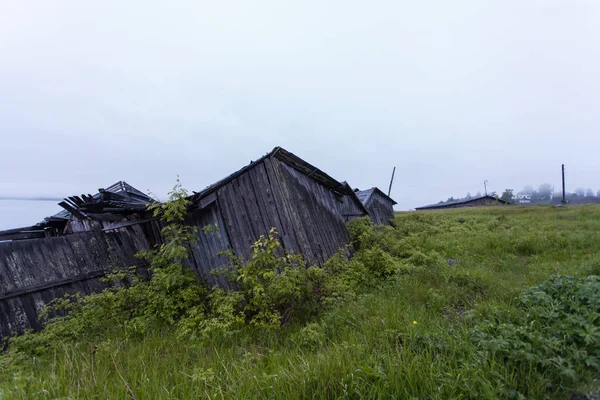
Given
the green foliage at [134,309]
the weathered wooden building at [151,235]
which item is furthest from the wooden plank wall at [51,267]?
the green foliage at [134,309]

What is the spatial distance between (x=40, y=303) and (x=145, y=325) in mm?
2621

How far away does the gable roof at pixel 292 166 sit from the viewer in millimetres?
5516

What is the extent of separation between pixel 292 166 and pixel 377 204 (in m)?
13.2

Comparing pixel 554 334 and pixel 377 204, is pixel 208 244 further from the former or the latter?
pixel 377 204

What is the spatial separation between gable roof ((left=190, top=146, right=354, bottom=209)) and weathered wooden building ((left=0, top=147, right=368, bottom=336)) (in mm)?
29

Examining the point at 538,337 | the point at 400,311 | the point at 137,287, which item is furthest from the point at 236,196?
the point at 538,337

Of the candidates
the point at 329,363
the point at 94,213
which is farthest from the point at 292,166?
the point at 329,363

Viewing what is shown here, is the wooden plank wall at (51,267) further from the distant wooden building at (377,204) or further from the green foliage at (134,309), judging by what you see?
the distant wooden building at (377,204)

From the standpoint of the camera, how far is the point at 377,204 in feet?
63.0

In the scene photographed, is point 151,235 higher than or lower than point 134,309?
higher

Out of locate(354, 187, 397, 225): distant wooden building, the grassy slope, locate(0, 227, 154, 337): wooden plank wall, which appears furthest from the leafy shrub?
locate(354, 187, 397, 225): distant wooden building

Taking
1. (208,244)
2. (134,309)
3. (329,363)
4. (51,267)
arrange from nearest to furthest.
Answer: (329,363) < (134,309) < (51,267) < (208,244)

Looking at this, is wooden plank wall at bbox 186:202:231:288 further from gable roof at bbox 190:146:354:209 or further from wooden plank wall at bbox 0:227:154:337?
wooden plank wall at bbox 0:227:154:337

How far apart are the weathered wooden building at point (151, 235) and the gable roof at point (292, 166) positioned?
0.03m
